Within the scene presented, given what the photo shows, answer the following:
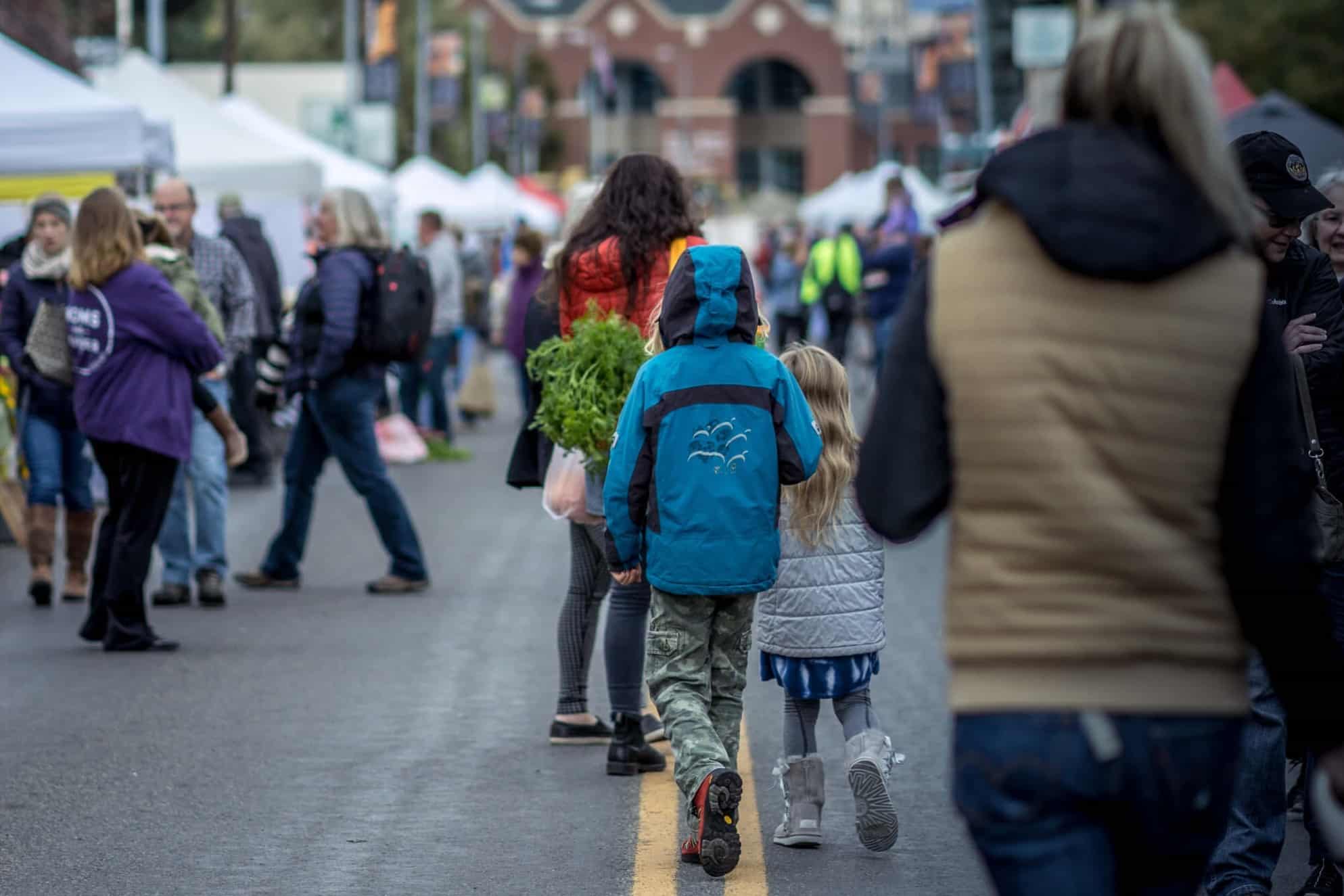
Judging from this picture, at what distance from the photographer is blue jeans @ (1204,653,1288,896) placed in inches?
198

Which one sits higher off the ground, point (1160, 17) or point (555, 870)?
point (1160, 17)

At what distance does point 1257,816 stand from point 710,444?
164 cm

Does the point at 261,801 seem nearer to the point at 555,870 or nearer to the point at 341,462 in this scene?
the point at 555,870

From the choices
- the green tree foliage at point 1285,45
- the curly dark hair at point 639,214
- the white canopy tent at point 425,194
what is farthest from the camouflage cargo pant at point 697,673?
the green tree foliage at point 1285,45

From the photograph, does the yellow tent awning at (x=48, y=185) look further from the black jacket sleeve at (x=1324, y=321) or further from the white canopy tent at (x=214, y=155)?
the black jacket sleeve at (x=1324, y=321)

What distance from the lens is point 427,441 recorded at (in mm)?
18812

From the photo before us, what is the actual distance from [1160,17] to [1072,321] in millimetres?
441

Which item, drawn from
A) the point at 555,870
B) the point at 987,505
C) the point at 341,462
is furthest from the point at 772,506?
the point at 341,462

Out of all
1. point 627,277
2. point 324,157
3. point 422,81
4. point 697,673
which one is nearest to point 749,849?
point 697,673

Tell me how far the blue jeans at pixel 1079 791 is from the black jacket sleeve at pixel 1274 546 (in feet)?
0.45

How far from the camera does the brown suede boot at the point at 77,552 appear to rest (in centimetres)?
1054

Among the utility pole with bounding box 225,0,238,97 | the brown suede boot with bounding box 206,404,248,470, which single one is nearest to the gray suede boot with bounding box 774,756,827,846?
the brown suede boot with bounding box 206,404,248,470

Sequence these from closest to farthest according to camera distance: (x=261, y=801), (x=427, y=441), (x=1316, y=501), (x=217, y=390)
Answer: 1. (x=1316, y=501)
2. (x=261, y=801)
3. (x=217, y=390)
4. (x=427, y=441)

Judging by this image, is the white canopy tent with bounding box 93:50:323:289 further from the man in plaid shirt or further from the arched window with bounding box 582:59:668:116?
the arched window with bounding box 582:59:668:116
